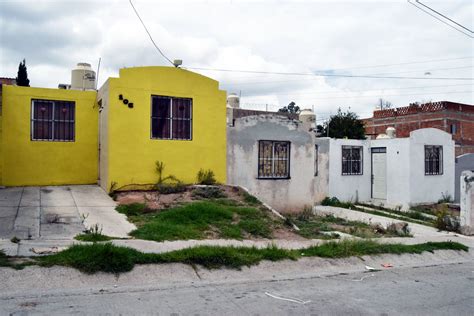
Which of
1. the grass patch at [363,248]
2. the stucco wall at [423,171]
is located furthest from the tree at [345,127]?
the grass patch at [363,248]

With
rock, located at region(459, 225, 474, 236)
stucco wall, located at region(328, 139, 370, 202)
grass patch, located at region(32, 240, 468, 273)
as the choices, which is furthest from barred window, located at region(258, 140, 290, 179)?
grass patch, located at region(32, 240, 468, 273)

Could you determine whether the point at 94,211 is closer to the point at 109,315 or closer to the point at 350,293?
the point at 109,315

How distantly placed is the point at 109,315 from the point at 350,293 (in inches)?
149

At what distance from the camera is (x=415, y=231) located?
1413 cm

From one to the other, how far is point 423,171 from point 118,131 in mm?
14239

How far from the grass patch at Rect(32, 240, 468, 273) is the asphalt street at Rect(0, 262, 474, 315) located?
1.70ft

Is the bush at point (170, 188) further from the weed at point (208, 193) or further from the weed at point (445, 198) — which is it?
the weed at point (445, 198)

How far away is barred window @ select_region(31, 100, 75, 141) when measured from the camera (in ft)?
47.3

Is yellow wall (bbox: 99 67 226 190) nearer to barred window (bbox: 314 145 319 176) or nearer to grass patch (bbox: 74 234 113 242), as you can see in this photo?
grass patch (bbox: 74 234 113 242)

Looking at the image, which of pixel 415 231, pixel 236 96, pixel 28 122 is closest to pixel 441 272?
pixel 415 231

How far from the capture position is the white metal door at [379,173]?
2094 cm

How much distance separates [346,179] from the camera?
20.4 m

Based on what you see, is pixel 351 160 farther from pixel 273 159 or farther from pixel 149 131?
pixel 149 131

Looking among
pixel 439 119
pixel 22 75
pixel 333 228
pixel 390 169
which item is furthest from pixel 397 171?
pixel 22 75
